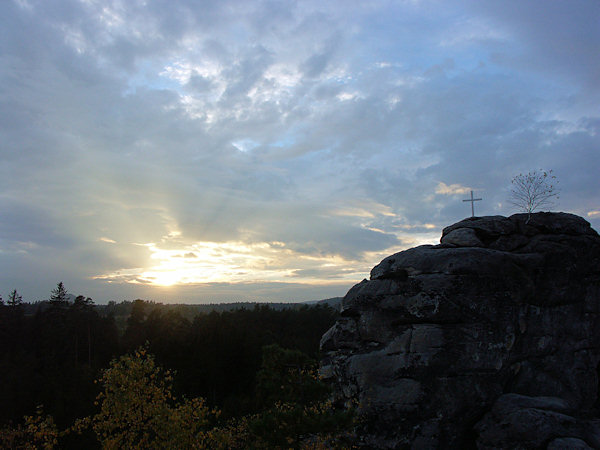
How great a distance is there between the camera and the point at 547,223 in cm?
2611

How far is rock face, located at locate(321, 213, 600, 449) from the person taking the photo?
61.1 feet

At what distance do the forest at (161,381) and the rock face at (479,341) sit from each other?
326 centimetres

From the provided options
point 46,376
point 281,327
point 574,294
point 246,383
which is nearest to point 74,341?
point 46,376

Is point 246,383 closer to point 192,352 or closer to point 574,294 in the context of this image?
point 192,352

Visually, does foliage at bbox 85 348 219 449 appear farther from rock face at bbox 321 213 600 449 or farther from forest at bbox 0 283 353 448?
rock face at bbox 321 213 600 449

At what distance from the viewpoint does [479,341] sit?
19969 millimetres

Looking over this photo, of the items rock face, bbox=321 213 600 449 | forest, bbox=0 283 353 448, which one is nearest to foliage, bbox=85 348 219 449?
forest, bbox=0 283 353 448

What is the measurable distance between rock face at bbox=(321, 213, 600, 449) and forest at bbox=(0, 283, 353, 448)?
3261 millimetres

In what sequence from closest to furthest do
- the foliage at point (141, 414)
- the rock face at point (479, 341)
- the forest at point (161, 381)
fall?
the foliage at point (141, 414), the forest at point (161, 381), the rock face at point (479, 341)

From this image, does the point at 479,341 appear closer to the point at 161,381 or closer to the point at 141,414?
the point at 161,381

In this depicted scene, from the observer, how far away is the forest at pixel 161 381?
1359cm

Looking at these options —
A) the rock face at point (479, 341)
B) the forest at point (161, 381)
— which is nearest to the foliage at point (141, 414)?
the forest at point (161, 381)

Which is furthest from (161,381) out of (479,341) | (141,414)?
(479,341)

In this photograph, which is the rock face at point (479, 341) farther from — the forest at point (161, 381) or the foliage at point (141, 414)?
the foliage at point (141, 414)
